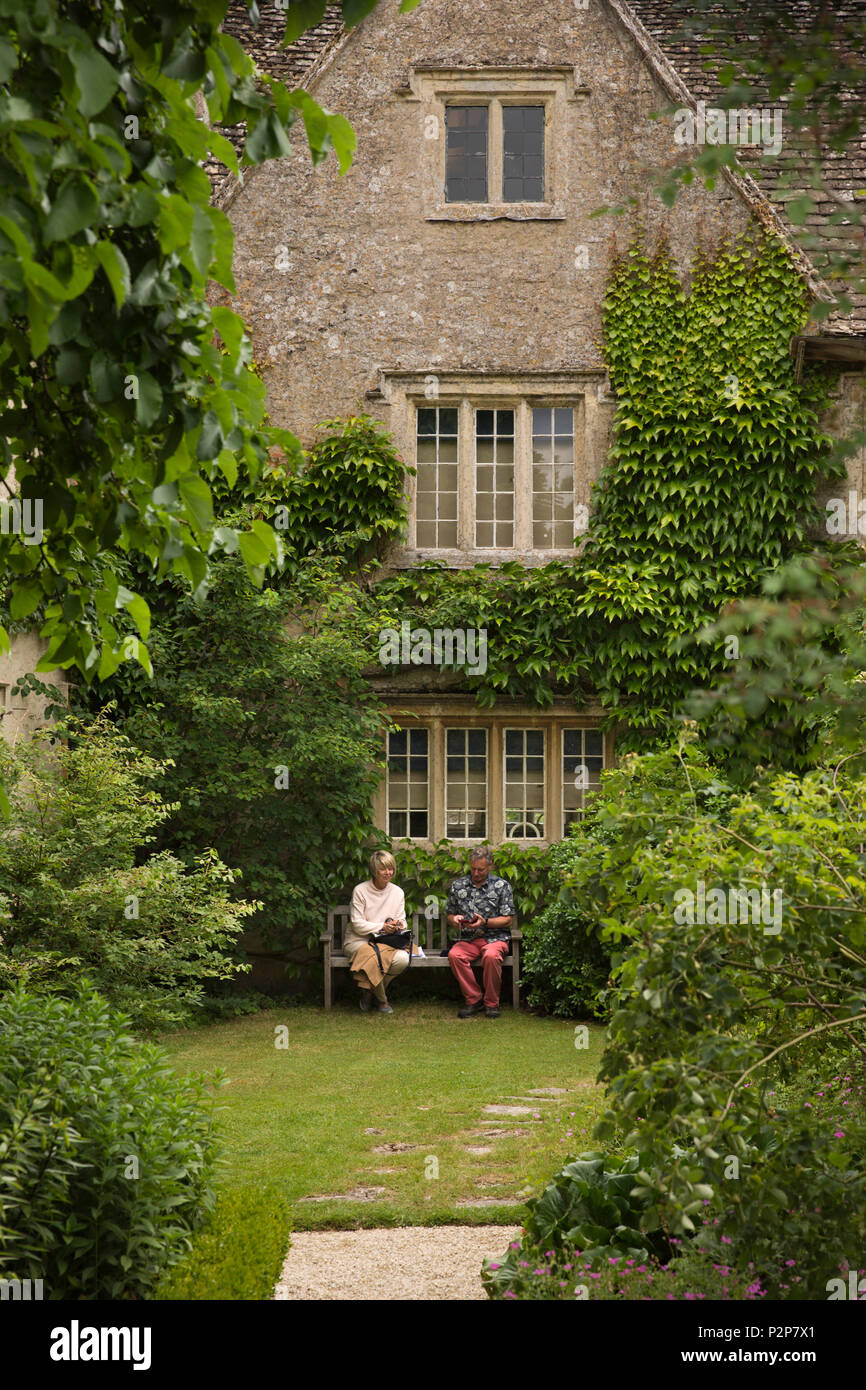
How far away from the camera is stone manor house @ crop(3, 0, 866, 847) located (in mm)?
12453

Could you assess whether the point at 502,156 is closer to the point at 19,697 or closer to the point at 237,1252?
the point at 19,697

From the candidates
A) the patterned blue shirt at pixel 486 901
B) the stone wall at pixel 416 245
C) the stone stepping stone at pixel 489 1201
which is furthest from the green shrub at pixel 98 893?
the stone wall at pixel 416 245

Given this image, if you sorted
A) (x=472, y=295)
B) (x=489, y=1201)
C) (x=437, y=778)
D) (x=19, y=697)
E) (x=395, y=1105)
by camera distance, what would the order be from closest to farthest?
(x=489, y=1201) < (x=395, y=1105) < (x=19, y=697) < (x=437, y=778) < (x=472, y=295)

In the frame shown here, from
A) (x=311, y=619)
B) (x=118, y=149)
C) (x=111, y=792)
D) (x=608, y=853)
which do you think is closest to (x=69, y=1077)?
(x=608, y=853)

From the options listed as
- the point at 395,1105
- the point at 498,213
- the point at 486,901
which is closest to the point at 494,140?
the point at 498,213

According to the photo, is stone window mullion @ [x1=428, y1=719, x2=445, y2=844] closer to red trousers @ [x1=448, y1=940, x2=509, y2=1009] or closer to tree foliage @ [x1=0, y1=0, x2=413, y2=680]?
red trousers @ [x1=448, y1=940, x2=509, y2=1009]

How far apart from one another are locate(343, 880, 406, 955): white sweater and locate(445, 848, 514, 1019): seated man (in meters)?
0.47

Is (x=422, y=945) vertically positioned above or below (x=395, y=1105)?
above

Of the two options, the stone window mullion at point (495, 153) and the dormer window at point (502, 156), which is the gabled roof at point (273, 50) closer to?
the dormer window at point (502, 156)

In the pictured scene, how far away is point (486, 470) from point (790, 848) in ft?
31.6

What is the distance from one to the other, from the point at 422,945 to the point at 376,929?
0.90 meters

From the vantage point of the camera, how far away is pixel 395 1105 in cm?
724

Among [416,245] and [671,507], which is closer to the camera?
[671,507]
